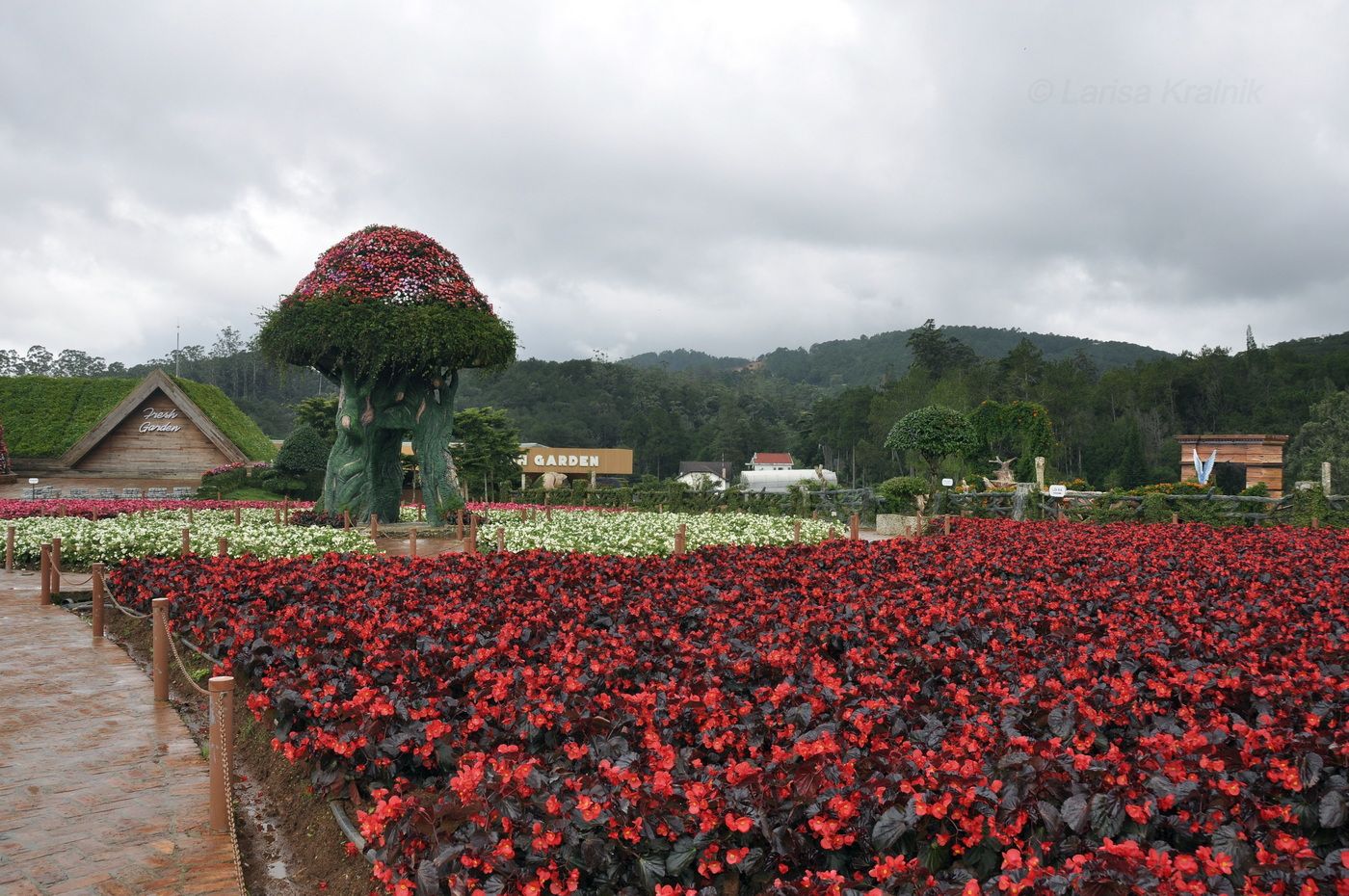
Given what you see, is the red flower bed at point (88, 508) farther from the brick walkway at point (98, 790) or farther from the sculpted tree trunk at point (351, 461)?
the brick walkway at point (98, 790)

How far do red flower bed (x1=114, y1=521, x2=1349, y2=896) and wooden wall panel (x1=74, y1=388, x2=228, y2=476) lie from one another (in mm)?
26065

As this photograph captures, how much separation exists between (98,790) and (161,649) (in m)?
1.68

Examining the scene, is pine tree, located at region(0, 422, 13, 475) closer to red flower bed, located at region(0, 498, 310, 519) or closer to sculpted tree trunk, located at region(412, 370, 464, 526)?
red flower bed, located at region(0, 498, 310, 519)

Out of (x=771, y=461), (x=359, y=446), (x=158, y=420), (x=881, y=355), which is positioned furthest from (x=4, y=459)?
(x=881, y=355)

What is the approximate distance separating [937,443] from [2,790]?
2960 centimetres

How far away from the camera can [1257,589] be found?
287 inches

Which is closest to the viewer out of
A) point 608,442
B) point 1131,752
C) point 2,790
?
point 1131,752

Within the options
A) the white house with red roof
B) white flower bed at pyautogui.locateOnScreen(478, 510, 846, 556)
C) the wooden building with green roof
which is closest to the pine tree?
the wooden building with green roof

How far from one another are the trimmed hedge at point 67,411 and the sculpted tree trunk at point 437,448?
53.8 ft

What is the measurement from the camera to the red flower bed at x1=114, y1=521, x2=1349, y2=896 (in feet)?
9.41

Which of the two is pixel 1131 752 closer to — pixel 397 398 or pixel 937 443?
pixel 397 398

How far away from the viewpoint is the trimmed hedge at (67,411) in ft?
98.9

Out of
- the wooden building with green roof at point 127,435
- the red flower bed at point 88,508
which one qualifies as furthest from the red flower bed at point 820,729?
the wooden building with green roof at point 127,435

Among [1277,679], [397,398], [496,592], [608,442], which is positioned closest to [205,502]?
[397,398]
